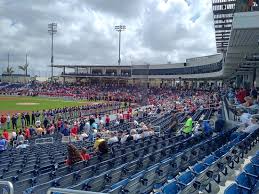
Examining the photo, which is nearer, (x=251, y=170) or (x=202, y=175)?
(x=202, y=175)

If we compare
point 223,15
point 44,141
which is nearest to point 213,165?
point 44,141

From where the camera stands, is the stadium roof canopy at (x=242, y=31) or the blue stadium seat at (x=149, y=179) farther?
the stadium roof canopy at (x=242, y=31)

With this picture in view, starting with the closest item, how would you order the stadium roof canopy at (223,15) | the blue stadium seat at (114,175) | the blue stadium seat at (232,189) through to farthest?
the blue stadium seat at (232,189)
the blue stadium seat at (114,175)
the stadium roof canopy at (223,15)

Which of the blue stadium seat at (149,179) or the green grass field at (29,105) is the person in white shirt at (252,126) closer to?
the blue stadium seat at (149,179)

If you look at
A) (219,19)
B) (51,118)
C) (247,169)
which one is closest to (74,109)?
(51,118)

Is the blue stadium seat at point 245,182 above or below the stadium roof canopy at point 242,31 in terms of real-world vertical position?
below

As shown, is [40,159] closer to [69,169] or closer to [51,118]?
[69,169]

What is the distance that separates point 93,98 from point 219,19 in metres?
32.2

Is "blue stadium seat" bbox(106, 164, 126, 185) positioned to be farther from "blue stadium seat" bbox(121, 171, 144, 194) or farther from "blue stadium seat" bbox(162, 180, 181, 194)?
"blue stadium seat" bbox(162, 180, 181, 194)

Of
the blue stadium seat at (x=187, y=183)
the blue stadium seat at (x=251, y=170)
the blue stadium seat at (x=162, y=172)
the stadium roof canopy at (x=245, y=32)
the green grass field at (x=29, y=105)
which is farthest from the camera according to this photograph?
the green grass field at (x=29, y=105)

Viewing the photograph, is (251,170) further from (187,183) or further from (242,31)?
(242,31)

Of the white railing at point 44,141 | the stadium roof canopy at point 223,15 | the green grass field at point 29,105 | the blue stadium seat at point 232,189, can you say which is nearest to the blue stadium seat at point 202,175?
the blue stadium seat at point 232,189

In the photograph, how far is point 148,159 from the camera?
865 centimetres

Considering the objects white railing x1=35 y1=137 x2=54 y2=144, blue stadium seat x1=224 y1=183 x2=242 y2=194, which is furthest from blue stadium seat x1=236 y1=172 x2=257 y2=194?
white railing x1=35 y1=137 x2=54 y2=144
